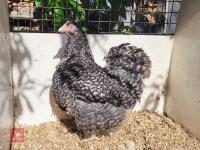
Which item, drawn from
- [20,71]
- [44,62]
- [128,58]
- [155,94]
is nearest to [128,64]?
[128,58]

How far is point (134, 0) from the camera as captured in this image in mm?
3678

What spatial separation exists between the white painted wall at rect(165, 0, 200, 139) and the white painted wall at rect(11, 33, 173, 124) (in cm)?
14

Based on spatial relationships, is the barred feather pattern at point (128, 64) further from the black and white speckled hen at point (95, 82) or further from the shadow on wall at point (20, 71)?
the shadow on wall at point (20, 71)

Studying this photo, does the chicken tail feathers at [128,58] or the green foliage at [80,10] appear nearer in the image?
the chicken tail feathers at [128,58]

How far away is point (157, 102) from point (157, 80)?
0.28m

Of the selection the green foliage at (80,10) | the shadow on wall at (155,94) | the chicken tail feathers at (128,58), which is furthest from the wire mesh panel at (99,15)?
the shadow on wall at (155,94)

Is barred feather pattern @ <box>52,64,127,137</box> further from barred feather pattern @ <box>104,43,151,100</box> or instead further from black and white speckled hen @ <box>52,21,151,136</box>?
barred feather pattern @ <box>104,43,151,100</box>

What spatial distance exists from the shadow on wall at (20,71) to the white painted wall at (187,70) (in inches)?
58.9

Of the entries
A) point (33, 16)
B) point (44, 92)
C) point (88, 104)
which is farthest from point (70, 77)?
point (33, 16)

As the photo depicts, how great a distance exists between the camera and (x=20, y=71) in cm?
345

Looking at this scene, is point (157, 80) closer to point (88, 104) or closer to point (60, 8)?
point (88, 104)

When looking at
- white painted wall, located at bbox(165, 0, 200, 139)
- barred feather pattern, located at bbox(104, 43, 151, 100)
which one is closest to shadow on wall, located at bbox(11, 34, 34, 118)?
barred feather pattern, located at bbox(104, 43, 151, 100)

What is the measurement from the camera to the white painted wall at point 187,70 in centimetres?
332

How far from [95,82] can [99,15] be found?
788mm
